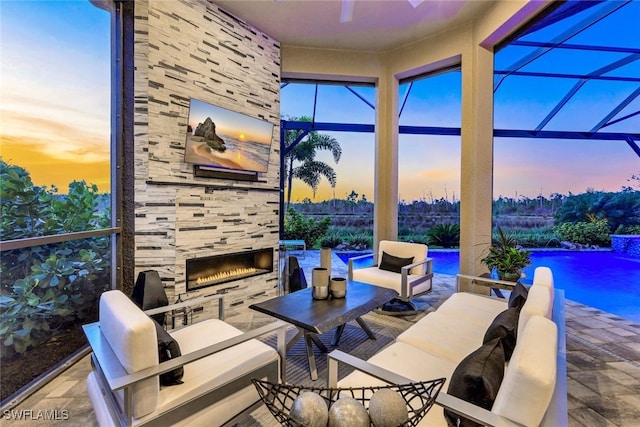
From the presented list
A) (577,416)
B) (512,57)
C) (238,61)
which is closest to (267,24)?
(238,61)

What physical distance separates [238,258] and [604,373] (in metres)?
3.87

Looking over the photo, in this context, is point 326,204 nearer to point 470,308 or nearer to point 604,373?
point 470,308

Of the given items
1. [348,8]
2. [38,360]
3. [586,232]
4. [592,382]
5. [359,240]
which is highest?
[348,8]

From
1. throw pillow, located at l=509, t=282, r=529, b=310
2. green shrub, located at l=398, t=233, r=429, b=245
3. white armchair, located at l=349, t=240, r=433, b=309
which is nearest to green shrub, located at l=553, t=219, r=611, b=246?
green shrub, located at l=398, t=233, r=429, b=245

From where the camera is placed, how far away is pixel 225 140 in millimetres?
3715

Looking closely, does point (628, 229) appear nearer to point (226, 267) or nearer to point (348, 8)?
point (348, 8)

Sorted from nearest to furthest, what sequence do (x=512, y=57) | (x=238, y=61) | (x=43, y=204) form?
(x=43, y=204)
(x=238, y=61)
(x=512, y=57)

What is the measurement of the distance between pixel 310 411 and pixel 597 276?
6697 millimetres

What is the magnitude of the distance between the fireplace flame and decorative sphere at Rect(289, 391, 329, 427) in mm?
2917

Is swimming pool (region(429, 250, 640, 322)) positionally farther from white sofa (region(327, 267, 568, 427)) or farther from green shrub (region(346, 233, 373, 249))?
white sofa (region(327, 267, 568, 427))

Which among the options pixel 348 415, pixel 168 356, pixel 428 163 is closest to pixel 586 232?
pixel 428 163

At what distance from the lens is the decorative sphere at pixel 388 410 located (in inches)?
38.7

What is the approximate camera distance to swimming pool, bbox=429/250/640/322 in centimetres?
428

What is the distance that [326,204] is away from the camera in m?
7.32
